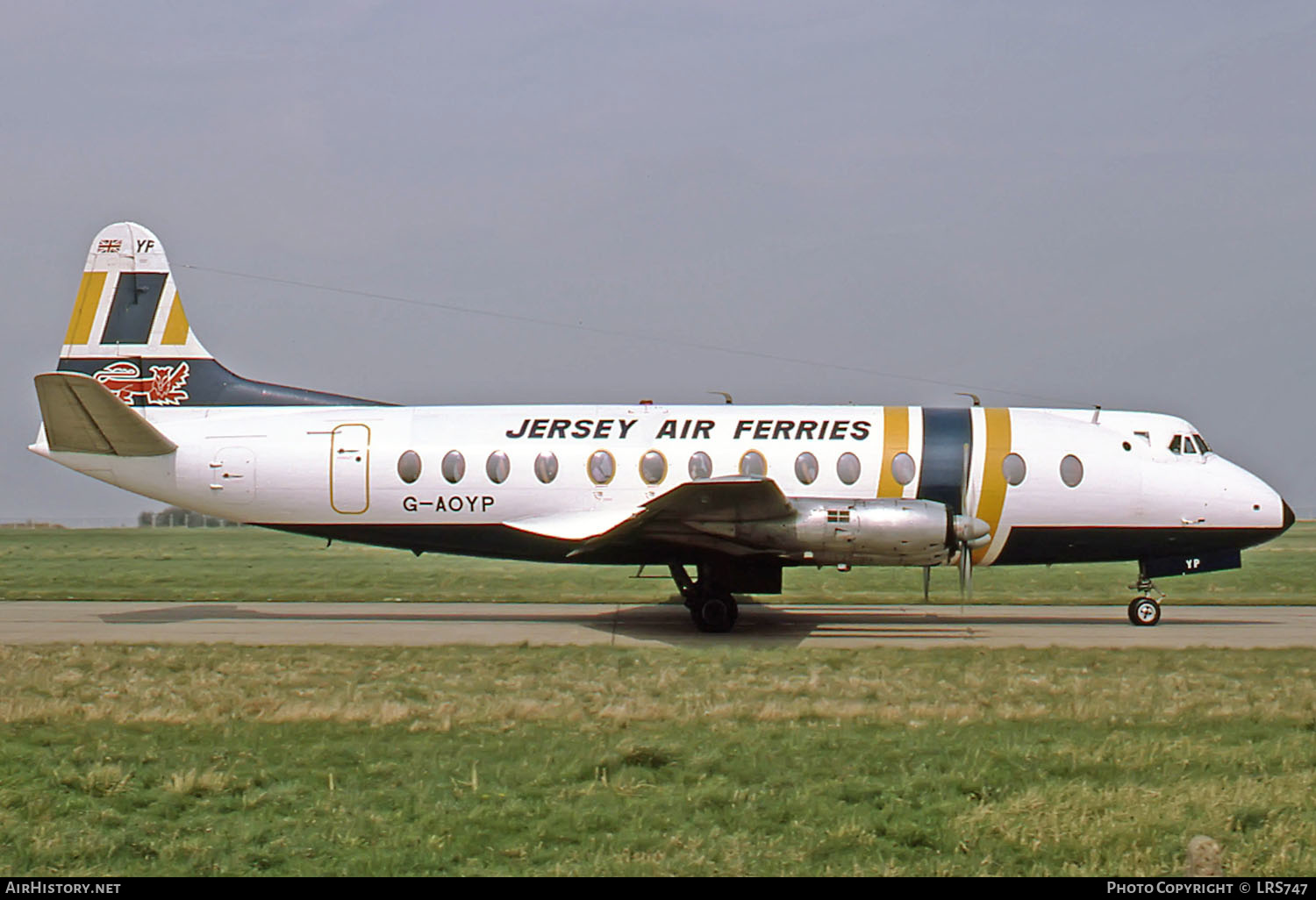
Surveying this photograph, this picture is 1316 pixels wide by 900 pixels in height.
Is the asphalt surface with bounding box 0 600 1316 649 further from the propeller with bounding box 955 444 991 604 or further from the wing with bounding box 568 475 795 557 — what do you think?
the wing with bounding box 568 475 795 557

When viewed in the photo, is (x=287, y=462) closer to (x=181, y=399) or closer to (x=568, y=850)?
(x=181, y=399)

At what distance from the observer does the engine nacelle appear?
17094mm

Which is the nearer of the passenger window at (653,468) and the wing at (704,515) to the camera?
the wing at (704,515)

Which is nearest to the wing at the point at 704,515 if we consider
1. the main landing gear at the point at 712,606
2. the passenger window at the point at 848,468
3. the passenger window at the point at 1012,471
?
the main landing gear at the point at 712,606

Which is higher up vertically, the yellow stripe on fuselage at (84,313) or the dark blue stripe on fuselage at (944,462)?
the yellow stripe on fuselage at (84,313)

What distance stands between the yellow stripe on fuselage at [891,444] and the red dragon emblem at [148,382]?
12841 millimetres

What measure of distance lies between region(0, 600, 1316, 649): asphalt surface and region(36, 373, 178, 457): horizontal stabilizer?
120 inches

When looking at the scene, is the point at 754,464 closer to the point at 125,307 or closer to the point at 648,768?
the point at 648,768

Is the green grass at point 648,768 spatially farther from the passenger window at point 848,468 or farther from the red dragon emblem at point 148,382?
the red dragon emblem at point 148,382

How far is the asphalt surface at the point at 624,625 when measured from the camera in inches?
676

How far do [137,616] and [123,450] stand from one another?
304cm

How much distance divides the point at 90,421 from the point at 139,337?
2.23 m

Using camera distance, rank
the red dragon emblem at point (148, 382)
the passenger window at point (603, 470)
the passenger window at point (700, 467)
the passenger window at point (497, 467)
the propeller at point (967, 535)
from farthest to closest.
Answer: the red dragon emblem at point (148, 382), the passenger window at point (497, 467), the passenger window at point (603, 470), the passenger window at point (700, 467), the propeller at point (967, 535)
